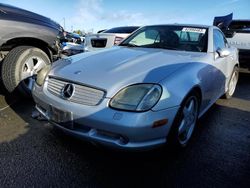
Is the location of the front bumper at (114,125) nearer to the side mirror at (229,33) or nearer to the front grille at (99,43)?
the front grille at (99,43)

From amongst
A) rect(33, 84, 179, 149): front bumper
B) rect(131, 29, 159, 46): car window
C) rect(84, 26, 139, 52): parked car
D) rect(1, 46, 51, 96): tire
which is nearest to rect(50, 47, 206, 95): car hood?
rect(33, 84, 179, 149): front bumper

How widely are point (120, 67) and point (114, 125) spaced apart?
754 mm

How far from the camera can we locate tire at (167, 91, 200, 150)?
260 cm

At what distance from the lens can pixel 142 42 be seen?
4.13 meters

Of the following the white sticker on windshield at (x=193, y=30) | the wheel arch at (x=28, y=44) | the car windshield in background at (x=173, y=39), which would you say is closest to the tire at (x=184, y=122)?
the car windshield in background at (x=173, y=39)

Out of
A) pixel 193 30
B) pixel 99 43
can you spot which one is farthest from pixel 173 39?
pixel 99 43

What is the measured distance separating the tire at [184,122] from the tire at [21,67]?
7.67 ft

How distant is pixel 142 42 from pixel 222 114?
67.9 inches

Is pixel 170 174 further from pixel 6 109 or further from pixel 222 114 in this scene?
pixel 6 109

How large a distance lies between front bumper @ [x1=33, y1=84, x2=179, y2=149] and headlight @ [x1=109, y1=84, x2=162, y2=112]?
6 cm

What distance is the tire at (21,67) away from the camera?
13.1 feet

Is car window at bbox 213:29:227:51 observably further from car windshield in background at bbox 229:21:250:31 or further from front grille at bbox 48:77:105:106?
car windshield in background at bbox 229:21:250:31

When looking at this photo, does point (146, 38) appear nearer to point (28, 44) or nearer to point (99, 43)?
point (28, 44)

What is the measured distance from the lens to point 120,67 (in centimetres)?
278
